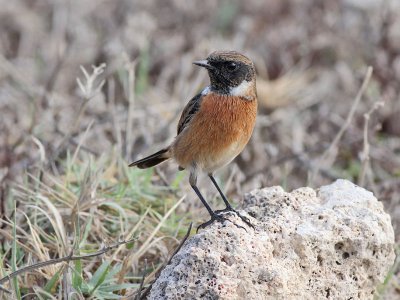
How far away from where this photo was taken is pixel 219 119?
4.94 metres

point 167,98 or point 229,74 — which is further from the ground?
point 229,74

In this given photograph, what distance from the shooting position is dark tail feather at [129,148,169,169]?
5.40 metres

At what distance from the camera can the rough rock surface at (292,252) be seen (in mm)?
3668

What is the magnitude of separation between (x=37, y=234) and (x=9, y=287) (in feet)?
1.85

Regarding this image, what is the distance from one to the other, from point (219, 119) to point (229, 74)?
363mm

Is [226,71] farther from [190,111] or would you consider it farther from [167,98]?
[167,98]

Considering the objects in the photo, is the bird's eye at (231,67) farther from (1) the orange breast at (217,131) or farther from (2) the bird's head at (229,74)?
(1) the orange breast at (217,131)

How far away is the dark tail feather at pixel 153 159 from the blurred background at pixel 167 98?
0.57 ft

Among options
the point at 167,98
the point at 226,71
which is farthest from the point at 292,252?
the point at 167,98

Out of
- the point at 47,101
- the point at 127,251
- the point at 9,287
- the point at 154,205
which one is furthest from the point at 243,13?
the point at 9,287

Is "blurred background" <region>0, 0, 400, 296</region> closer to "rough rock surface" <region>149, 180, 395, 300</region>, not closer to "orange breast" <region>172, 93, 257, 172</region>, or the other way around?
"orange breast" <region>172, 93, 257, 172</region>

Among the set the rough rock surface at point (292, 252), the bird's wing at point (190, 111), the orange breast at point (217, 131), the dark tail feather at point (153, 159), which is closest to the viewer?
the rough rock surface at point (292, 252)

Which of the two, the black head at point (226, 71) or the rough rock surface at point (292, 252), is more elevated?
the black head at point (226, 71)

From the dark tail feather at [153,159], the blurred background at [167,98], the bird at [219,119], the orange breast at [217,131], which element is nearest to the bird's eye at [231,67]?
the bird at [219,119]
